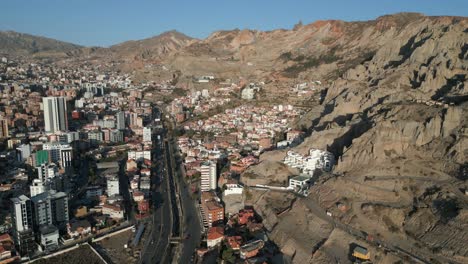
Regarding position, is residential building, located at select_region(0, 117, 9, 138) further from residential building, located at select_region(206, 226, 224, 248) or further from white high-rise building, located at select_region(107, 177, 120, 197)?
residential building, located at select_region(206, 226, 224, 248)

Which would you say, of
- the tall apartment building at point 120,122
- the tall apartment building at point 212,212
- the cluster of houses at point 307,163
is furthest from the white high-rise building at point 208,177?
the tall apartment building at point 120,122

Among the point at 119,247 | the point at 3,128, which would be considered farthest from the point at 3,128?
the point at 119,247

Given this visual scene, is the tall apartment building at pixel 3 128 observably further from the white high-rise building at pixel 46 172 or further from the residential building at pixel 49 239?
the residential building at pixel 49 239

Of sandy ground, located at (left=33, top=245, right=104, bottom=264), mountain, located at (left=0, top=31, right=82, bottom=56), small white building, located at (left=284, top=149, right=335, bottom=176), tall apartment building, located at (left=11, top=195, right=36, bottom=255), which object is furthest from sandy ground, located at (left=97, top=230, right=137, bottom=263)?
mountain, located at (left=0, top=31, right=82, bottom=56)

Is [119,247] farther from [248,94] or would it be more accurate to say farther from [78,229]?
[248,94]

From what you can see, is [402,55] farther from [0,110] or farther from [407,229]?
[0,110]

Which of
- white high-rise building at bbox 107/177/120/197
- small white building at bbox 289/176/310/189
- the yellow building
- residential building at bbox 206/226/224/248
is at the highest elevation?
small white building at bbox 289/176/310/189
